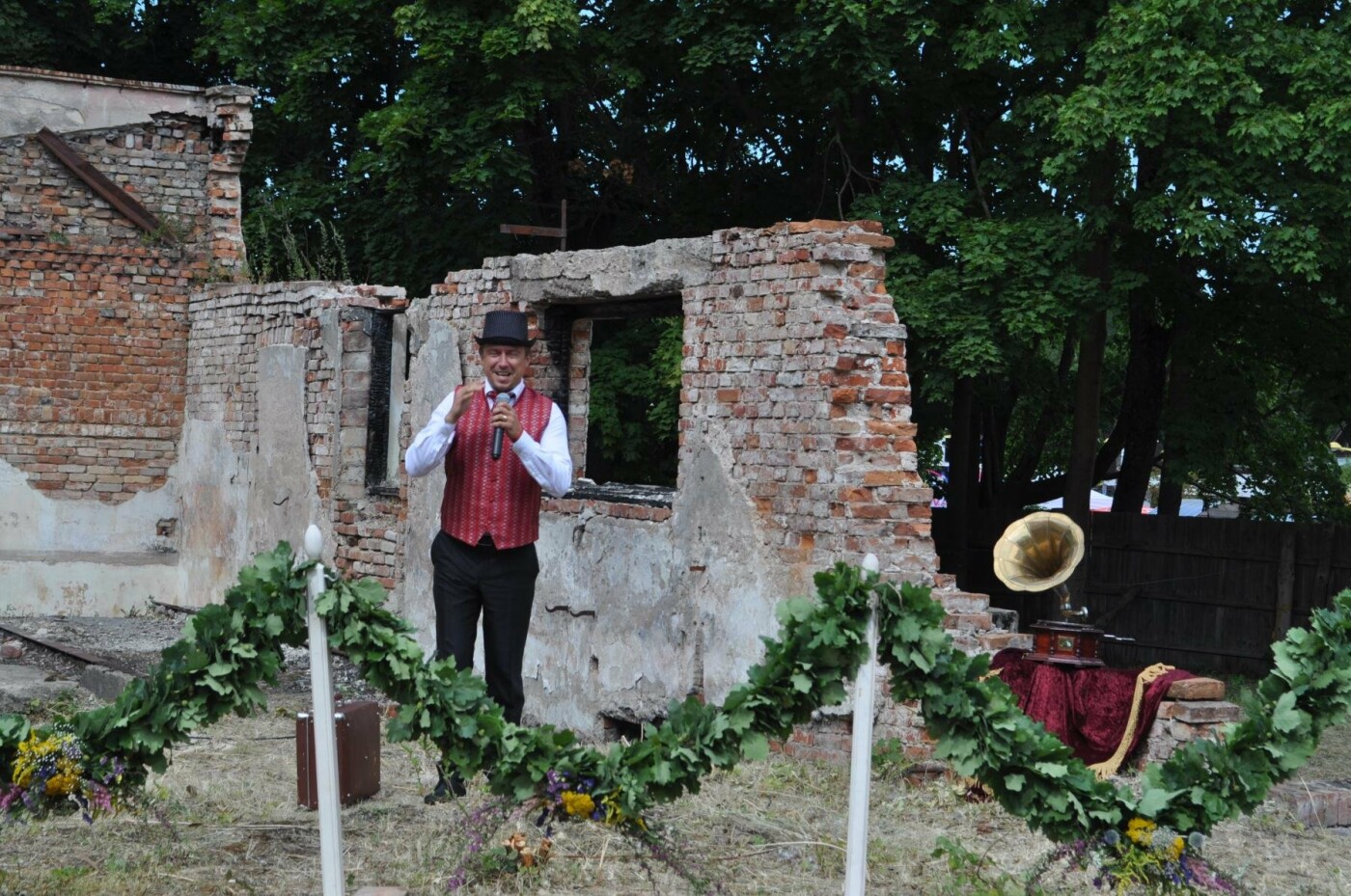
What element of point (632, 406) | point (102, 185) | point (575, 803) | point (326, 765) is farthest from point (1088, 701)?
point (102, 185)

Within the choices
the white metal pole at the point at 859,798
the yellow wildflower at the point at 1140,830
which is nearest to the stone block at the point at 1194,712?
the yellow wildflower at the point at 1140,830

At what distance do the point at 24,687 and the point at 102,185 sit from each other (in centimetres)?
560

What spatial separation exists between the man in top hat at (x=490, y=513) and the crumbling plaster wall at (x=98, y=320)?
364 inches

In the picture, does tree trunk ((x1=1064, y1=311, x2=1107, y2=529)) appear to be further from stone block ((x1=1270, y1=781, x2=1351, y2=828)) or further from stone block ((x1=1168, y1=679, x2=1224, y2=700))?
stone block ((x1=1270, y1=781, x2=1351, y2=828))

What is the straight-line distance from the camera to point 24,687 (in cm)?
1052

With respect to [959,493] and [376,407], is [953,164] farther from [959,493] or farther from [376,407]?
[376,407]

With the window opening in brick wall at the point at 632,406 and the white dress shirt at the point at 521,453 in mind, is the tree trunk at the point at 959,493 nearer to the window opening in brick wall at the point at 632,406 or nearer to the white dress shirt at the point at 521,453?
the window opening in brick wall at the point at 632,406

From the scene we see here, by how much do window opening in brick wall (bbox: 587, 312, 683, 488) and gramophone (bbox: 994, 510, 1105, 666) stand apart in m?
6.36

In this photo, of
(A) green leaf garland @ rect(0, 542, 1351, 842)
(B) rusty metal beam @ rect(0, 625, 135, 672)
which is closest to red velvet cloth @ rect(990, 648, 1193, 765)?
(A) green leaf garland @ rect(0, 542, 1351, 842)

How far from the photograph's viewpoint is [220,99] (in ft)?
49.1

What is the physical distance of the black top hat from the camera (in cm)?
621

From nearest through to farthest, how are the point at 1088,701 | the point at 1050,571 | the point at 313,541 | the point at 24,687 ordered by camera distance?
the point at 313,541 < the point at 1088,701 < the point at 1050,571 < the point at 24,687

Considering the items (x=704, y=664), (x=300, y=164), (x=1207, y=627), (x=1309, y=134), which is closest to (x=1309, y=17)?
(x=1309, y=134)

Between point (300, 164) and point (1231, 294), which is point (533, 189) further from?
point (1231, 294)
